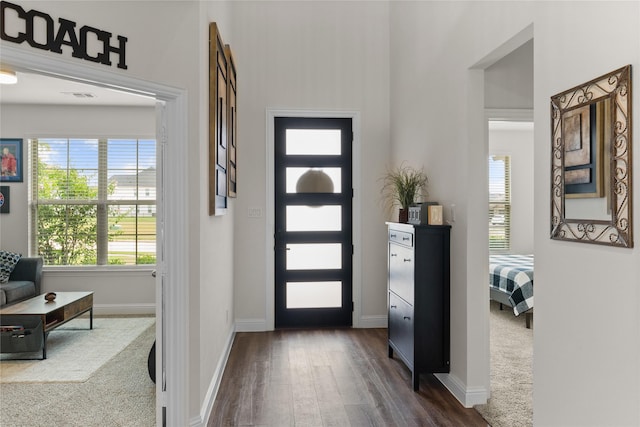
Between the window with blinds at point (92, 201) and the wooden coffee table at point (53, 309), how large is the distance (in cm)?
113

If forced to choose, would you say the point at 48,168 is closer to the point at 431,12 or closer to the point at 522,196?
the point at 431,12

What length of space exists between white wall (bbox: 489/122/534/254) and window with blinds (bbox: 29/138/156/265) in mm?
5598

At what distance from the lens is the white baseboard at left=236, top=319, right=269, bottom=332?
4738 mm

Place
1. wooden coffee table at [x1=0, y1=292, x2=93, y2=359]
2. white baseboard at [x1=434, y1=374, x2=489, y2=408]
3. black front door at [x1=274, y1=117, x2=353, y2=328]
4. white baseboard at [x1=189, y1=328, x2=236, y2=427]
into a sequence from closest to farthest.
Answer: white baseboard at [x1=189, y1=328, x2=236, y2=427]
white baseboard at [x1=434, y1=374, x2=489, y2=408]
wooden coffee table at [x1=0, y1=292, x2=93, y2=359]
black front door at [x1=274, y1=117, x2=353, y2=328]

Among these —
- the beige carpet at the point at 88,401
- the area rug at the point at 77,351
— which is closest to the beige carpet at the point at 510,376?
the beige carpet at the point at 88,401

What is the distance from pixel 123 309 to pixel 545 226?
5.25 meters

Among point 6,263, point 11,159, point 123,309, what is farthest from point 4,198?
point 123,309

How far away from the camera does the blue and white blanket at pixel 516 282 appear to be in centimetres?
467

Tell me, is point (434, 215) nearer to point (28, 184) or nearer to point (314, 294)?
point (314, 294)

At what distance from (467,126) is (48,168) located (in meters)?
5.34

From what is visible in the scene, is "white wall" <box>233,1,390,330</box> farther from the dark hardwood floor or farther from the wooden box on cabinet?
the wooden box on cabinet

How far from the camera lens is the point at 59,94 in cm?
514

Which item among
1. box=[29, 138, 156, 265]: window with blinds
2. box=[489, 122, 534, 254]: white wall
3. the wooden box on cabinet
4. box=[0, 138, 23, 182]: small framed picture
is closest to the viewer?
the wooden box on cabinet

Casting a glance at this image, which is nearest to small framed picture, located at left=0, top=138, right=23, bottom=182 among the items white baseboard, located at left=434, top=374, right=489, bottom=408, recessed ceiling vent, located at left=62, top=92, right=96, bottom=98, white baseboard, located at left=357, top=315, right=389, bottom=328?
recessed ceiling vent, located at left=62, top=92, right=96, bottom=98
